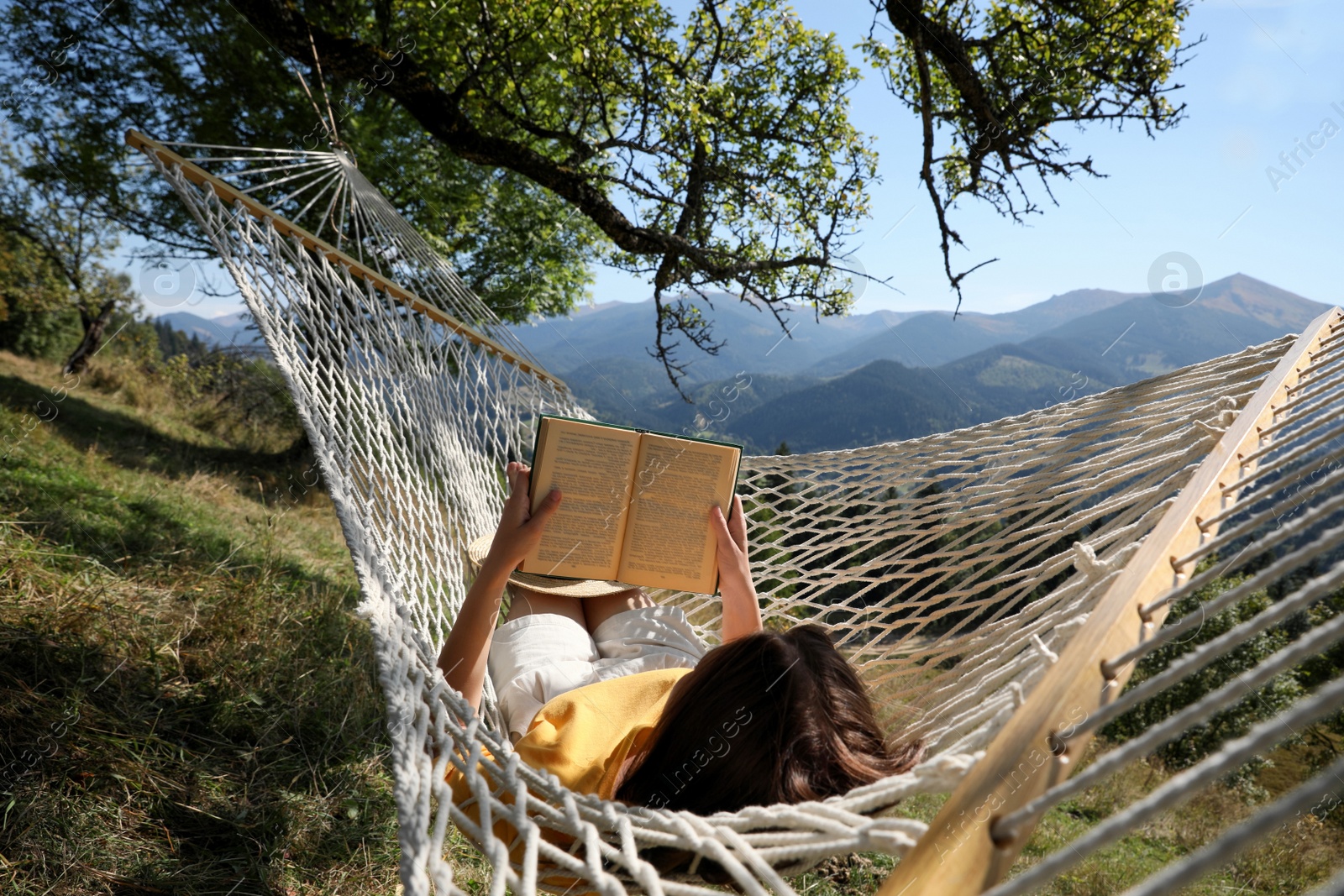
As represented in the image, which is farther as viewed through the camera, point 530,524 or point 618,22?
point 618,22

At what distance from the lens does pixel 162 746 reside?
1.40m

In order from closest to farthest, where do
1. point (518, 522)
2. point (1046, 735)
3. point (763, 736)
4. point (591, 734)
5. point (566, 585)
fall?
1. point (1046, 735)
2. point (763, 736)
3. point (591, 734)
4. point (518, 522)
5. point (566, 585)

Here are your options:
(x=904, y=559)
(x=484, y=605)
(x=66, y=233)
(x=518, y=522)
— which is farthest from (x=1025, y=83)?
(x=66, y=233)

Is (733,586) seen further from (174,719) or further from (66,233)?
(66,233)

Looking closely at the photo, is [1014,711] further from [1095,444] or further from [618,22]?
[618,22]

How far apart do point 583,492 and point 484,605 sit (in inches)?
11.3

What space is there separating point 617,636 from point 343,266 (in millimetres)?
1350

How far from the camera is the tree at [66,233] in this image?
5310 mm

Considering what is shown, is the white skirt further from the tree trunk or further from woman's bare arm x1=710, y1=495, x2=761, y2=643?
the tree trunk

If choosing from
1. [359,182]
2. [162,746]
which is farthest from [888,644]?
[359,182]

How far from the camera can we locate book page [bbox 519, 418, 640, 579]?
1304 mm

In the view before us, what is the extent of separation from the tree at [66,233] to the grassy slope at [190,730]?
369 cm

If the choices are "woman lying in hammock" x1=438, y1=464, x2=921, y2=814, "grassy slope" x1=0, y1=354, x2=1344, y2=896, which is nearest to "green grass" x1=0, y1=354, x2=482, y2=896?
"grassy slope" x1=0, y1=354, x2=1344, y2=896

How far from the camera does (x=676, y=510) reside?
4.60 feet
